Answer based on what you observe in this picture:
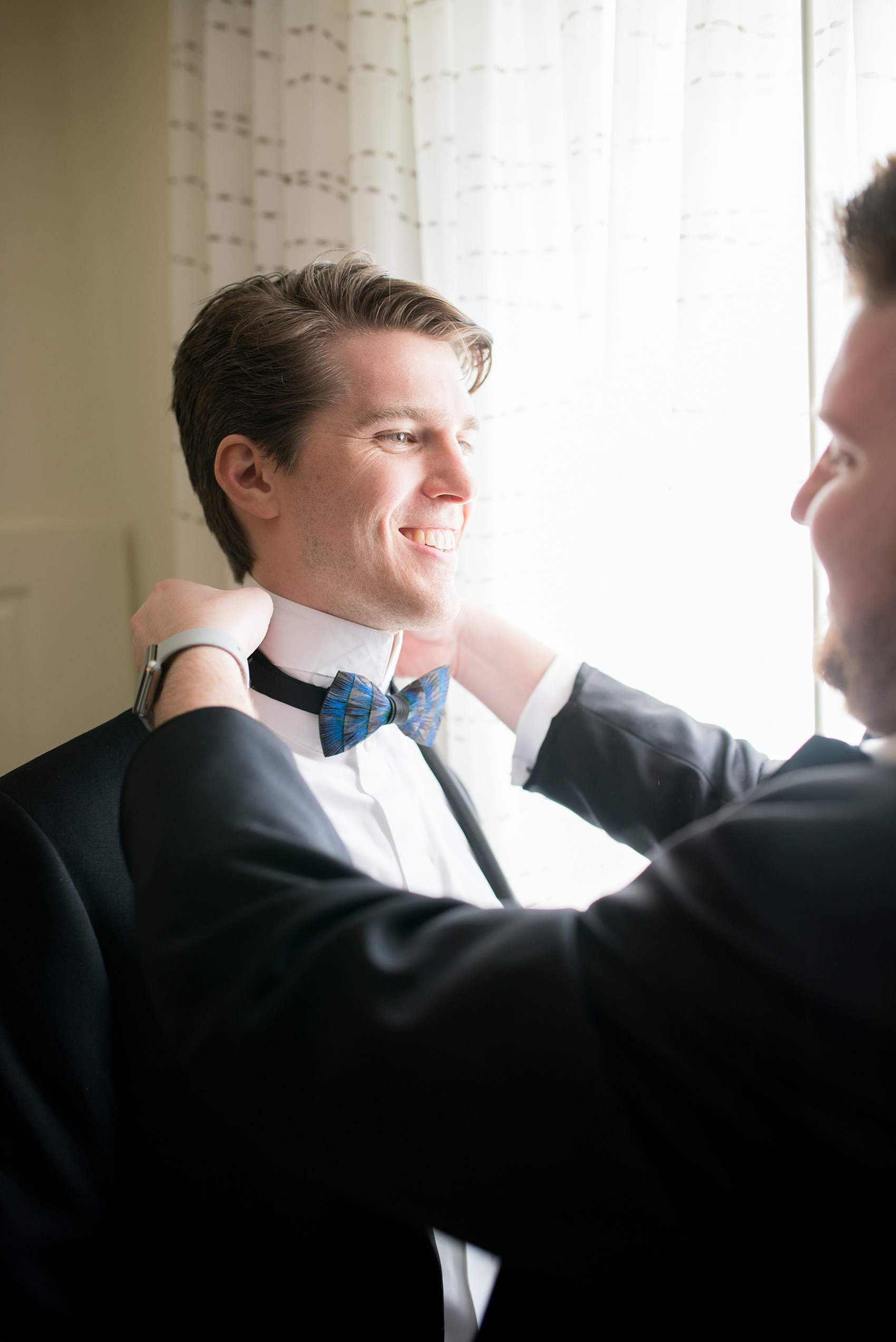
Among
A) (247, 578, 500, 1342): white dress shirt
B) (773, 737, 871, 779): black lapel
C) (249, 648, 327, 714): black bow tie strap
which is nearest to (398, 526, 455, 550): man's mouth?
(247, 578, 500, 1342): white dress shirt

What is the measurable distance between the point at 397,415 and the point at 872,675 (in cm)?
83

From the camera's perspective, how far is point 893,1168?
50 centimetres

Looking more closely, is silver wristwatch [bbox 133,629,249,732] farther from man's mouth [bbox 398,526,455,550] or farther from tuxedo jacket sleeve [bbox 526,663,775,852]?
tuxedo jacket sleeve [bbox 526,663,775,852]

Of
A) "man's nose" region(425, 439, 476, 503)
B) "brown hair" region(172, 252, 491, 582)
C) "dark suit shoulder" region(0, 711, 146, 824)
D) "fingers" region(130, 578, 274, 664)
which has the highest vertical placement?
"brown hair" region(172, 252, 491, 582)

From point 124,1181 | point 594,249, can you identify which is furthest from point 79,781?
point 594,249

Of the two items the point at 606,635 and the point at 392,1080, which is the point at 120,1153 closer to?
the point at 392,1080

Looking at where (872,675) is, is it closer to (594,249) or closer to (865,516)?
(865,516)

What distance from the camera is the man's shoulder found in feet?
3.34

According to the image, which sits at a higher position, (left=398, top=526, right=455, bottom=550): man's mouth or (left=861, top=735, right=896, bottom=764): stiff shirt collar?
(left=398, top=526, right=455, bottom=550): man's mouth

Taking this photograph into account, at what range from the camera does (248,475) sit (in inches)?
51.8

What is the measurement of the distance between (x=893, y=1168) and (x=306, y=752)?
2.93 ft

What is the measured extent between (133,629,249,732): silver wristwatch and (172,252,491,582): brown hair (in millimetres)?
453

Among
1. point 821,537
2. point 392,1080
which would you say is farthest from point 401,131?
point 392,1080

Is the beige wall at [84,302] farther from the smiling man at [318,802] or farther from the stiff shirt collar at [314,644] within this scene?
the stiff shirt collar at [314,644]
